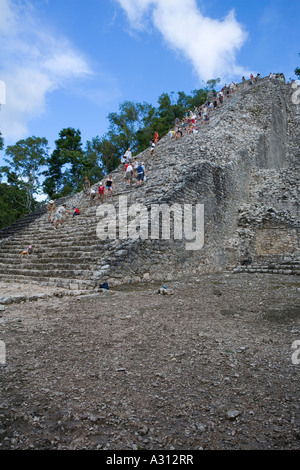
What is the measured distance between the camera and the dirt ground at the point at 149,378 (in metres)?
1.96

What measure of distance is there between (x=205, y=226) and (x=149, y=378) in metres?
7.90

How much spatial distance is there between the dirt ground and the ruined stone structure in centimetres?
257

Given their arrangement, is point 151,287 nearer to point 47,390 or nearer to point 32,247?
point 47,390

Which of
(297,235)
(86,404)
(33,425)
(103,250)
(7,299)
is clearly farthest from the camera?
(297,235)

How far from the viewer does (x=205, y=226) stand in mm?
10164

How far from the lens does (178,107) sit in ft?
106

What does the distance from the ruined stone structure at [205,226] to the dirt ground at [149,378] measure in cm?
257

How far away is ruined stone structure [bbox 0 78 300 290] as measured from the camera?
7625mm

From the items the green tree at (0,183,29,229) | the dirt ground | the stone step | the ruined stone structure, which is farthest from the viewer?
the green tree at (0,183,29,229)

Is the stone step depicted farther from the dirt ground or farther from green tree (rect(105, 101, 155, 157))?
green tree (rect(105, 101, 155, 157))

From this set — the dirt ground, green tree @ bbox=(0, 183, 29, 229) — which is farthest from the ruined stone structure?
green tree @ bbox=(0, 183, 29, 229)

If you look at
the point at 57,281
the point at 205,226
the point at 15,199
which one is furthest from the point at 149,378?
the point at 15,199
